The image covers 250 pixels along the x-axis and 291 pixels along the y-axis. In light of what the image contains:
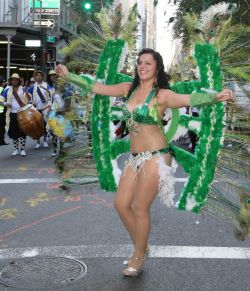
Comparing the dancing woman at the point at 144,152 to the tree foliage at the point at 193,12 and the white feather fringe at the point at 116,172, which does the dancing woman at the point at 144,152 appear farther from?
the tree foliage at the point at 193,12

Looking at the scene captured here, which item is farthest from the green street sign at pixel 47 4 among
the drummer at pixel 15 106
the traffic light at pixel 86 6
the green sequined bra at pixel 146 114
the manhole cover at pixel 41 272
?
the green sequined bra at pixel 146 114

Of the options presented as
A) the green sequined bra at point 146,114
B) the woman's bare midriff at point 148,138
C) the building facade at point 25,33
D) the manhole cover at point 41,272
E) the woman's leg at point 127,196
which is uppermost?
the building facade at point 25,33

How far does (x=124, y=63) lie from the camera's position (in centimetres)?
471

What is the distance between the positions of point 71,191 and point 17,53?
26.9 metres

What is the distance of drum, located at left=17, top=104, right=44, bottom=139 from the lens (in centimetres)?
1109

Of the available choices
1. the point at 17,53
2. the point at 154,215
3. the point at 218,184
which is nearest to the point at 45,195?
the point at 154,215

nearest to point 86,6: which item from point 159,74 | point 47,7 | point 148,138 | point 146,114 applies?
point 159,74

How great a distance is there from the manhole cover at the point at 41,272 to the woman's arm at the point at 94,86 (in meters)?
1.49

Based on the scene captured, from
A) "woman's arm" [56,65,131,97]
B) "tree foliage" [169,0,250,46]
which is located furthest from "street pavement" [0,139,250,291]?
"tree foliage" [169,0,250,46]

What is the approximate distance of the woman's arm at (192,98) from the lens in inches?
144

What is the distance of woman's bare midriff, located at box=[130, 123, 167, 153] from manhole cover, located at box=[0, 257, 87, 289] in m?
1.15

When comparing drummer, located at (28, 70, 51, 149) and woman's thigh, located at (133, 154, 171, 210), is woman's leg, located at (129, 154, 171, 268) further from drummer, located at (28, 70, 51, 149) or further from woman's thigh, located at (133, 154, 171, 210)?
drummer, located at (28, 70, 51, 149)

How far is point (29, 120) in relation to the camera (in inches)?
437

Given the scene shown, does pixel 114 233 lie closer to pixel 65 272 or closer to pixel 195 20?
pixel 65 272
